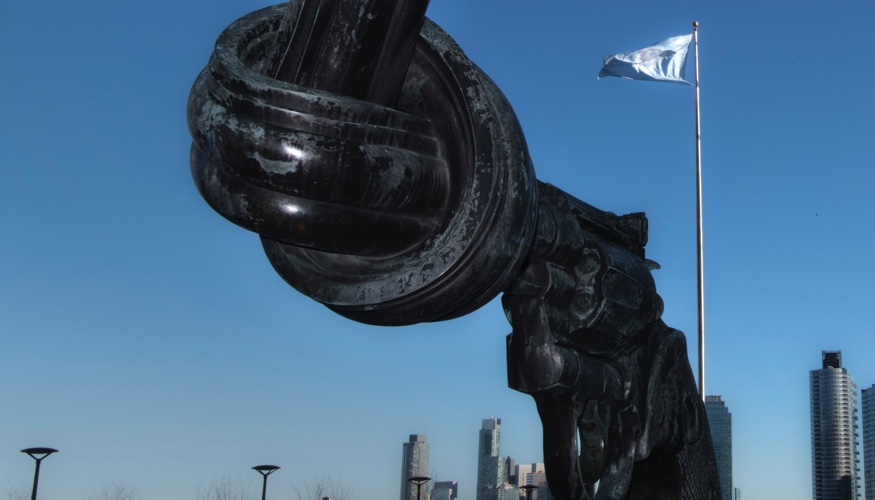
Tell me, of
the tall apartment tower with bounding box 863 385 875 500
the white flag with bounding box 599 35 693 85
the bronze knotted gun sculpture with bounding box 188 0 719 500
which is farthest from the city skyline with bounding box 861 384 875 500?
the bronze knotted gun sculpture with bounding box 188 0 719 500

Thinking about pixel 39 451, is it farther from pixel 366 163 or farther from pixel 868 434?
pixel 868 434

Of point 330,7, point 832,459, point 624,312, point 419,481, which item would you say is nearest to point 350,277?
point 330,7

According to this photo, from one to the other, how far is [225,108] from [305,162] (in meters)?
0.19

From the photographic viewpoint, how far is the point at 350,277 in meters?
2.14

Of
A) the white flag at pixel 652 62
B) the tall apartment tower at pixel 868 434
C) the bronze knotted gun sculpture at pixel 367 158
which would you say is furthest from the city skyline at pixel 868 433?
the bronze knotted gun sculpture at pixel 367 158

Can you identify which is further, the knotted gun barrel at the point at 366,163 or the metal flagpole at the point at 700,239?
the metal flagpole at the point at 700,239

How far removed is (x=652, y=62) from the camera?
1561cm

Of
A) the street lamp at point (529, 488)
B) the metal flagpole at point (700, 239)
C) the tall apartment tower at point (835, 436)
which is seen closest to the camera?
the metal flagpole at point (700, 239)

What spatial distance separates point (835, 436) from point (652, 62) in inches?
1357

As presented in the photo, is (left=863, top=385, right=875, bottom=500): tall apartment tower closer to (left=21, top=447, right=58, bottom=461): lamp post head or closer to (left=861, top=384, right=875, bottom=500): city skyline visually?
(left=861, top=384, right=875, bottom=500): city skyline

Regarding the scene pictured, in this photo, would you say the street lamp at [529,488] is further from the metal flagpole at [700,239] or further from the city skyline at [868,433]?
the city skyline at [868,433]

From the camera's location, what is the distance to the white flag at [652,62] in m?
15.5

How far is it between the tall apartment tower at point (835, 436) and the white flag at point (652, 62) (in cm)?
3238

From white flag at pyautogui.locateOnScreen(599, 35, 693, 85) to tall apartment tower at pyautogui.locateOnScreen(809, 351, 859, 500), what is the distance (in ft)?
A: 106
